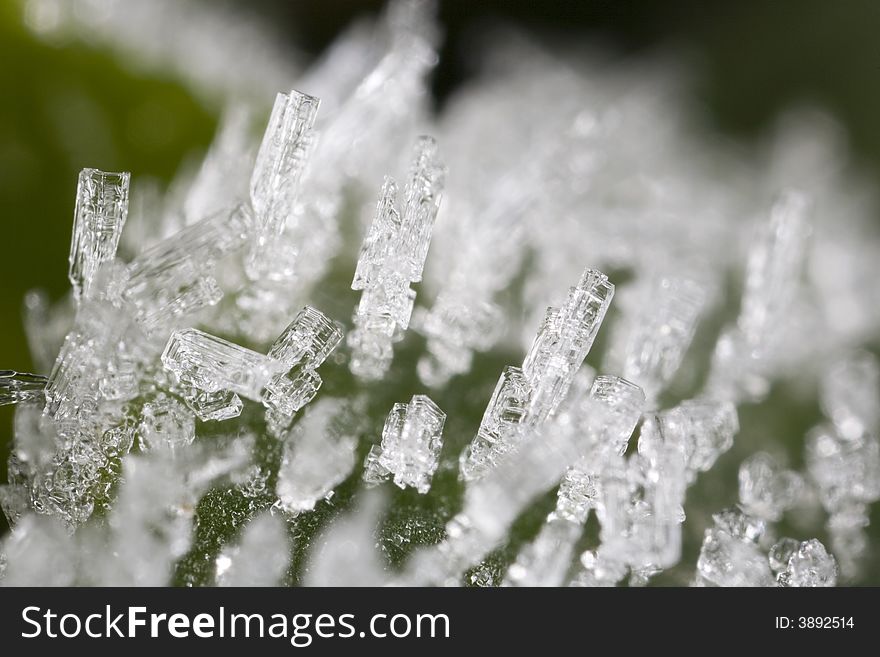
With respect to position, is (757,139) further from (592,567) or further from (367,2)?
(592,567)

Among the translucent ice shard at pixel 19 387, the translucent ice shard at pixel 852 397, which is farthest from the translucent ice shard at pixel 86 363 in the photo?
the translucent ice shard at pixel 852 397

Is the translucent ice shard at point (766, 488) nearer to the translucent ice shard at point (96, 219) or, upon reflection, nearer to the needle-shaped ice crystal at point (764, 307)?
the needle-shaped ice crystal at point (764, 307)

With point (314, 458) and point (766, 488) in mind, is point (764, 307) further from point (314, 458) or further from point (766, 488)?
point (314, 458)

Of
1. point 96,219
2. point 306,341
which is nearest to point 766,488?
point 306,341

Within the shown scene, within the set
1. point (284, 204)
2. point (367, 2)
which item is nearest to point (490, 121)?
point (367, 2)

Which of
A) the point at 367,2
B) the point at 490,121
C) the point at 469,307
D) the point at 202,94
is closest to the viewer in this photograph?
the point at 469,307

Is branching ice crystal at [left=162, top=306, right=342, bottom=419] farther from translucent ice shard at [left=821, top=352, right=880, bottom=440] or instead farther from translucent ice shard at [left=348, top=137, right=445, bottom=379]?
translucent ice shard at [left=821, top=352, right=880, bottom=440]
